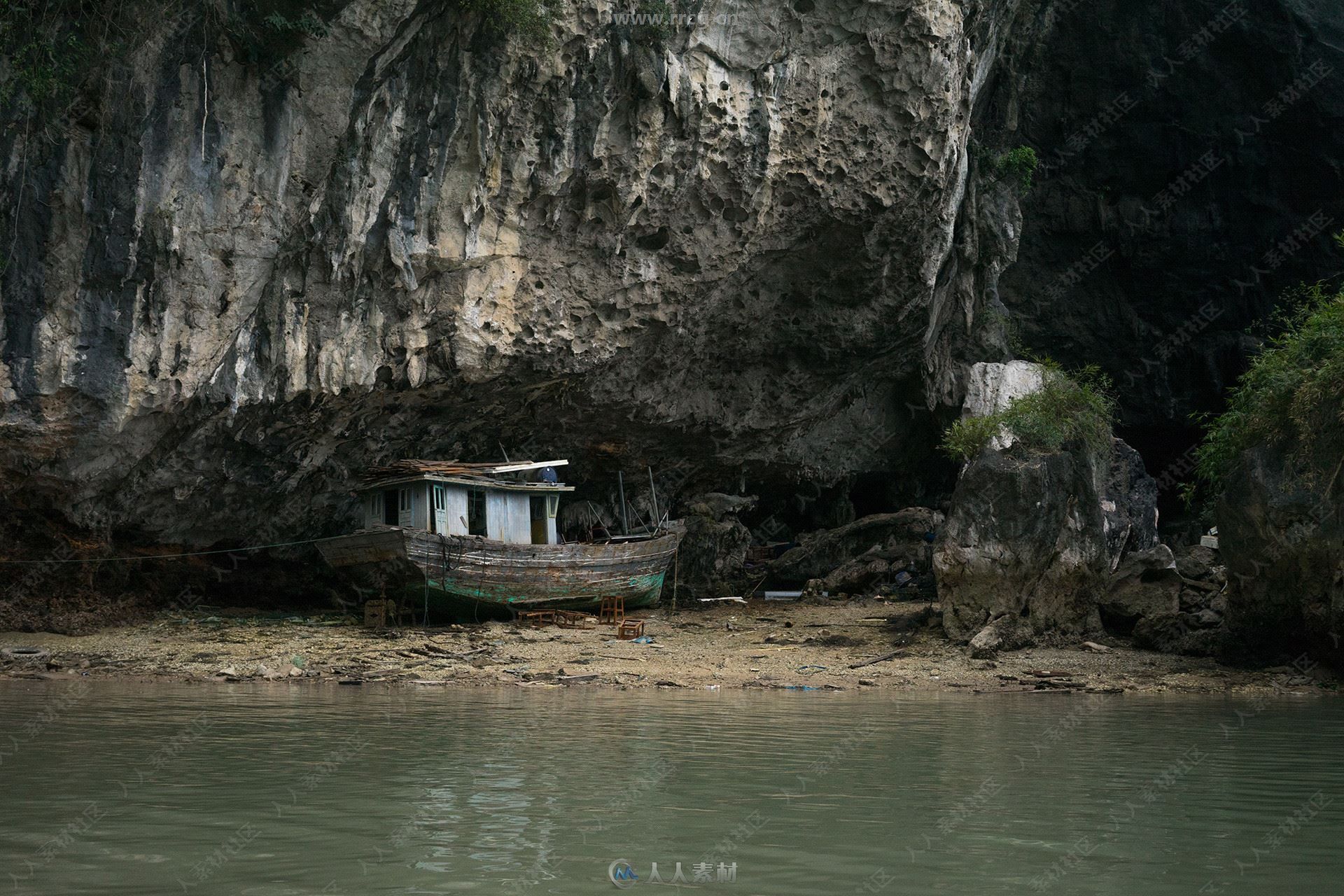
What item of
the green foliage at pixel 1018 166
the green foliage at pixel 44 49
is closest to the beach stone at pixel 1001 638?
the green foliage at pixel 1018 166

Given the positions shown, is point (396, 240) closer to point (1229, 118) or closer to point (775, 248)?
point (775, 248)

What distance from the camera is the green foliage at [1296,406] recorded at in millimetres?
12742

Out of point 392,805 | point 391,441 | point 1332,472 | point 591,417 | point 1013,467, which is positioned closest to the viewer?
point 392,805

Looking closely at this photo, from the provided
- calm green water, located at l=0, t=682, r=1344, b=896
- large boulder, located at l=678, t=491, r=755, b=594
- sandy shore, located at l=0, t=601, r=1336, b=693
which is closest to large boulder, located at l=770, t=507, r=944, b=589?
large boulder, located at l=678, t=491, r=755, b=594

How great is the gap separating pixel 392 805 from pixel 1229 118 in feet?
97.7

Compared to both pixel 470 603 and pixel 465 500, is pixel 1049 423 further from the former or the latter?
pixel 470 603

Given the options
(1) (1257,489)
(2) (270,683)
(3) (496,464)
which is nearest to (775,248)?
(3) (496,464)

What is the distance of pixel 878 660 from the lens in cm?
1431

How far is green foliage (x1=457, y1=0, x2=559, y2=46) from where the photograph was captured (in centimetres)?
1678

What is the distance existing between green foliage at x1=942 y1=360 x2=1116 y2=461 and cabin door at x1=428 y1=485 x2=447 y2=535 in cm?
837

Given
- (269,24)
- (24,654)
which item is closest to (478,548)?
(24,654)

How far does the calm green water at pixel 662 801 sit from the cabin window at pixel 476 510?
9021mm

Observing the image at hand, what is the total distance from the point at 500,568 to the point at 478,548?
602 millimetres

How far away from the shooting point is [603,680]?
42.3 feet
